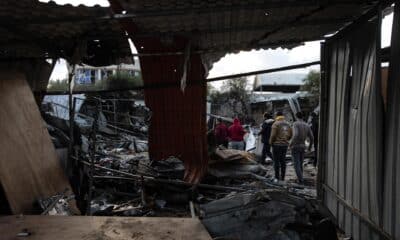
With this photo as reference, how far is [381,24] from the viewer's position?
136 inches

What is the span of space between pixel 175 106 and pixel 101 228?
3538mm

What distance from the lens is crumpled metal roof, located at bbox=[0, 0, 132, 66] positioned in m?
4.30

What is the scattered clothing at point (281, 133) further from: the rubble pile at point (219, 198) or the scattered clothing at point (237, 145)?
the scattered clothing at point (237, 145)

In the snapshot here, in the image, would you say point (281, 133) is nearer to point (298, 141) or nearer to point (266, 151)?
point (298, 141)

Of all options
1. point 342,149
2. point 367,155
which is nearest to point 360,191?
point 367,155

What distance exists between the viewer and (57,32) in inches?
209

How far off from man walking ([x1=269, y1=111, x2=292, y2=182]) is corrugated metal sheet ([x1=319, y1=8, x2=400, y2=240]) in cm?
404

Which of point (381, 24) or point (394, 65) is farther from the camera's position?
point (381, 24)

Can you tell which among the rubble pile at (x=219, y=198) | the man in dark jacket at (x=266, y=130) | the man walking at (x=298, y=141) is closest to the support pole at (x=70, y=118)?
the rubble pile at (x=219, y=198)

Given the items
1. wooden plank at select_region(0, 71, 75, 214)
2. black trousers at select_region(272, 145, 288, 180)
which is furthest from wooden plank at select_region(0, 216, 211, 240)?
black trousers at select_region(272, 145, 288, 180)

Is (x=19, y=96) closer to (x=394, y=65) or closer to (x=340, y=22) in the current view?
(x=340, y=22)

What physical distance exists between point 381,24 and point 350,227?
222 centimetres

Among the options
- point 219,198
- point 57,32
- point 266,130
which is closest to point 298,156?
point 266,130

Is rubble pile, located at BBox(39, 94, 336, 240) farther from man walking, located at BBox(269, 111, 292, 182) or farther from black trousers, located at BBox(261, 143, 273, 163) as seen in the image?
black trousers, located at BBox(261, 143, 273, 163)
